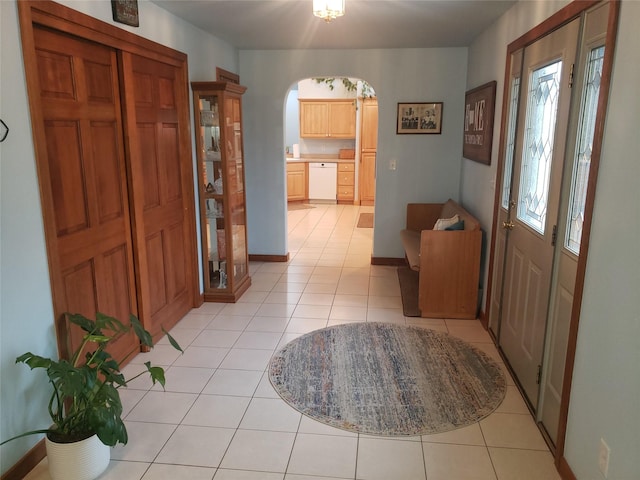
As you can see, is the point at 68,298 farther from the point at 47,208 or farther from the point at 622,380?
the point at 622,380

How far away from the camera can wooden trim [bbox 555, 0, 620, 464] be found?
5.98 feet

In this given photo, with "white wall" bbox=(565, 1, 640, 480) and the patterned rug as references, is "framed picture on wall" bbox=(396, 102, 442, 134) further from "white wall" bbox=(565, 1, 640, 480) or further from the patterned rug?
"white wall" bbox=(565, 1, 640, 480)

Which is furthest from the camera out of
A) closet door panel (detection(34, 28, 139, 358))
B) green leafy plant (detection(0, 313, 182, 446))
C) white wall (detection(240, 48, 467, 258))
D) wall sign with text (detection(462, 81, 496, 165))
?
white wall (detection(240, 48, 467, 258))

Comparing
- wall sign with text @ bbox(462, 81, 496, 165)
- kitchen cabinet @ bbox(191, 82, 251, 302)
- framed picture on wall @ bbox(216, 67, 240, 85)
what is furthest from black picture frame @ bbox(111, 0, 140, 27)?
wall sign with text @ bbox(462, 81, 496, 165)

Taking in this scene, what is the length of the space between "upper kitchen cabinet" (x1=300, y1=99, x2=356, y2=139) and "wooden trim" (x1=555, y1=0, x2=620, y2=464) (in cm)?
772

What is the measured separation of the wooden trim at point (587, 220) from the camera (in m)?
1.82

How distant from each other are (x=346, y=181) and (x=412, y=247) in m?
5.26

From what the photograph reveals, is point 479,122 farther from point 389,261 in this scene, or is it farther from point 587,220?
point 587,220

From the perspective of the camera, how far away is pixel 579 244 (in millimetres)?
2148

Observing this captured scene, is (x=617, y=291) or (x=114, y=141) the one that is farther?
(x=114, y=141)

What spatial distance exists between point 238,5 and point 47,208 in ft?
6.56

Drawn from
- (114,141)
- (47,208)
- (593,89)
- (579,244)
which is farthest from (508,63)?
(47,208)

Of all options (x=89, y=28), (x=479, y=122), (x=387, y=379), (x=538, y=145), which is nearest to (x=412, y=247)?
(x=479, y=122)

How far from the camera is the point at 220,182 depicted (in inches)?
168
